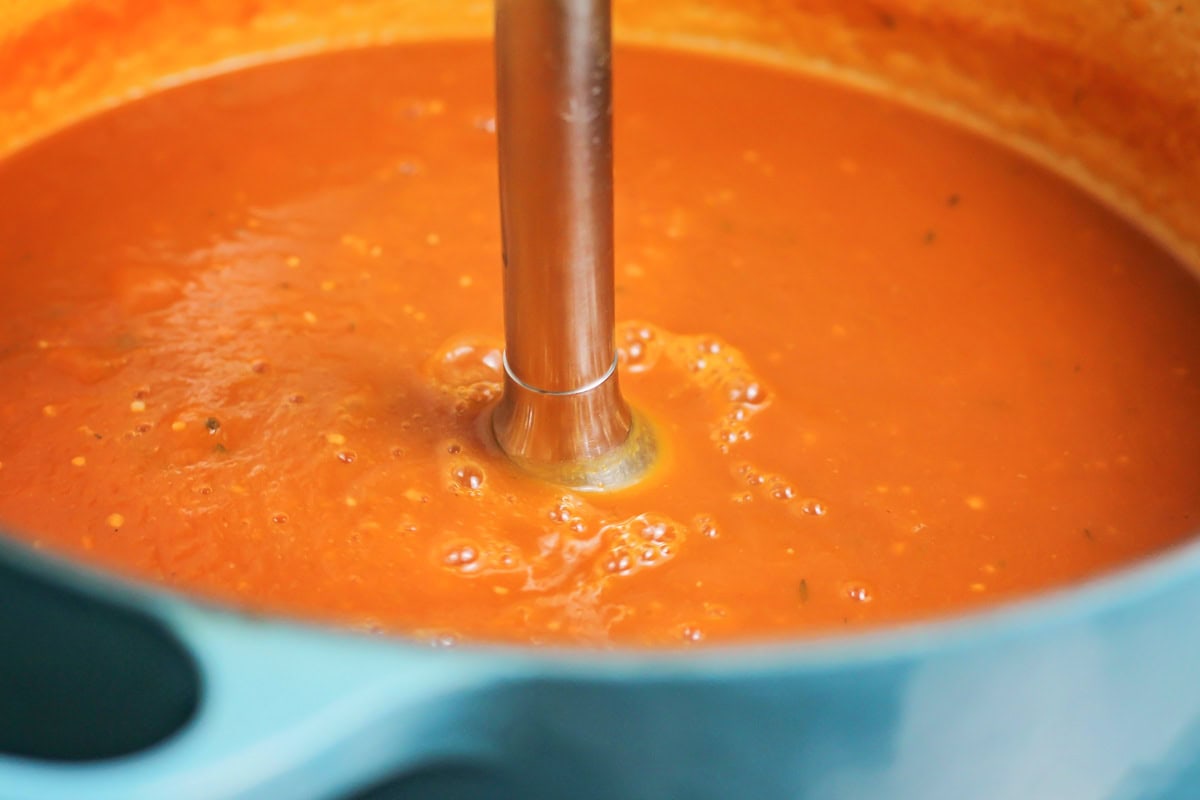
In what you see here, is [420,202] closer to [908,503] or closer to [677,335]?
[677,335]

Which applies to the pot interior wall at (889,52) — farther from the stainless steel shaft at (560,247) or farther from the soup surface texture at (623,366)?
the stainless steel shaft at (560,247)

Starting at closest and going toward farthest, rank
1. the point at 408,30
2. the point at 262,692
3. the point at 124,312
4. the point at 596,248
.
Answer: the point at 262,692
the point at 596,248
the point at 124,312
the point at 408,30

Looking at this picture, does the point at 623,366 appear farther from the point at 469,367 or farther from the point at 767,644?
the point at 767,644

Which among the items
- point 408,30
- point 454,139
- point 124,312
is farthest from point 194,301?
point 408,30

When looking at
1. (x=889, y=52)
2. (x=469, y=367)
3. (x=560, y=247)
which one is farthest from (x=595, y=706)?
(x=889, y=52)

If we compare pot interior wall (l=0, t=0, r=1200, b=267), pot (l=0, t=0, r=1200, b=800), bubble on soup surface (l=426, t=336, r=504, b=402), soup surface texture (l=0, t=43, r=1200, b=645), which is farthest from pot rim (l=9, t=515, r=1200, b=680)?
pot interior wall (l=0, t=0, r=1200, b=267)

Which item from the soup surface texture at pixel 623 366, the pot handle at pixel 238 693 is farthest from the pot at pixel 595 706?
the soup surface texture at pixel 623 366
